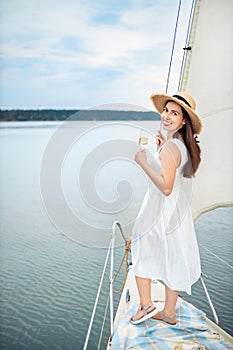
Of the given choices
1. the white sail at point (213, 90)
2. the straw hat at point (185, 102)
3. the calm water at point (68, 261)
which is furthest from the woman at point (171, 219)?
the white sail at point (213, 90)

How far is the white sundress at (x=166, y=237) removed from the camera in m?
1.49

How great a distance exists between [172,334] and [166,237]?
0.38 m

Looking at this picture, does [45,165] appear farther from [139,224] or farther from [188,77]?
[188,77]

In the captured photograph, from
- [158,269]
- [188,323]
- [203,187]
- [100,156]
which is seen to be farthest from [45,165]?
[203,187]

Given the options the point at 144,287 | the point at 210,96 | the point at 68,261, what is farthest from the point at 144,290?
the point at 68,261

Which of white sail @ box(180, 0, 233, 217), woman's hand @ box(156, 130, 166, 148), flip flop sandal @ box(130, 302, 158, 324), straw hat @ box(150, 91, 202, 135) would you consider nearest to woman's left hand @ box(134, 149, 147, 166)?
woman's hand @ box(156, 130, 166, 148)

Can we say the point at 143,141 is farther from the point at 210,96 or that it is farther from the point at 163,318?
the point at 210,96

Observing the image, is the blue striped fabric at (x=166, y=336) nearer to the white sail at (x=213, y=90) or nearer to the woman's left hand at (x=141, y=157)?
the woman's left hand at (x=141, y=157)

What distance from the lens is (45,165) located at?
1440 mm

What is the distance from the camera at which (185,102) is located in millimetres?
1436

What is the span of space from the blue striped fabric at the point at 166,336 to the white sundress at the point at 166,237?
0.18 metres

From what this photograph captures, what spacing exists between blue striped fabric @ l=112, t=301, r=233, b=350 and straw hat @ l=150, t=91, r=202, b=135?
2.55 feet

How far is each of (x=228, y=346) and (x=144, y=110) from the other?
94cm

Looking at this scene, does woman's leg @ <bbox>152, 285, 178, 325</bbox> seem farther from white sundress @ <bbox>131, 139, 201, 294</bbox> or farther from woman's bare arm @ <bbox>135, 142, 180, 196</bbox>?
woman's bare arm @ <bbox>135, 142, 180, 196</bbox>
